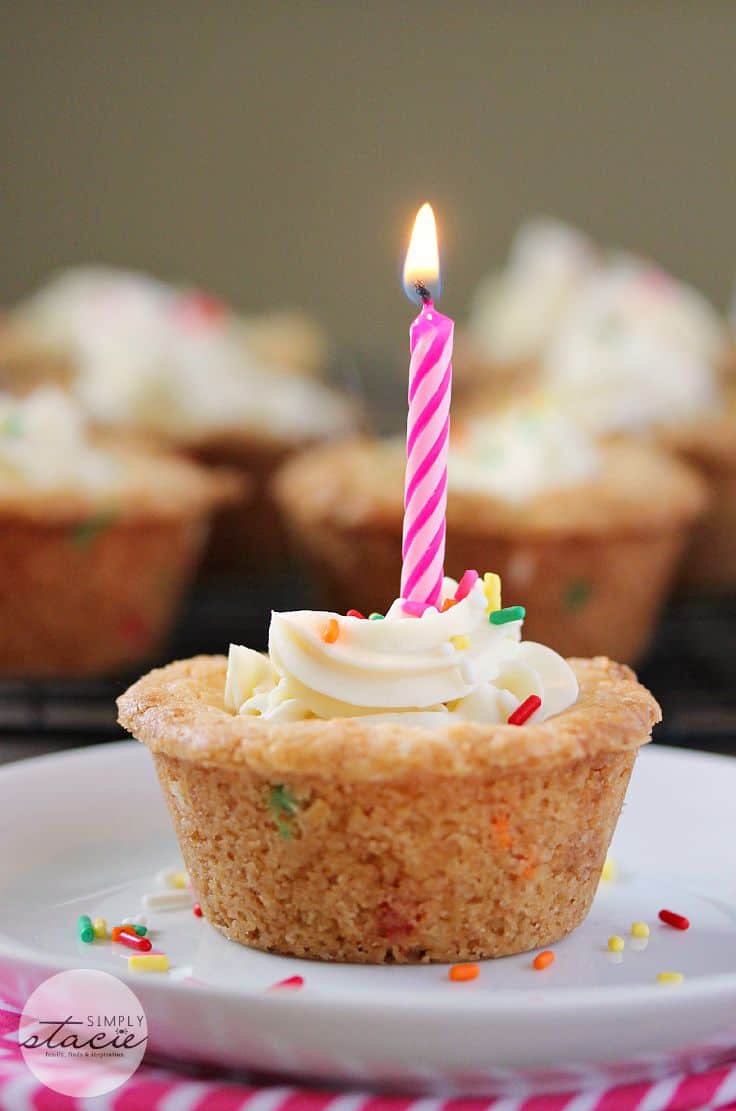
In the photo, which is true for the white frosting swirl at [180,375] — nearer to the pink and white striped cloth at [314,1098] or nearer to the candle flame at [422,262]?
the candle flame at [422,262]

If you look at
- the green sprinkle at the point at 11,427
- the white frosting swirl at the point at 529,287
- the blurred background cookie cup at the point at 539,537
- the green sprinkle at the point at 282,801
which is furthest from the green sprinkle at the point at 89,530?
the white frosting swirl at the point at 529,287

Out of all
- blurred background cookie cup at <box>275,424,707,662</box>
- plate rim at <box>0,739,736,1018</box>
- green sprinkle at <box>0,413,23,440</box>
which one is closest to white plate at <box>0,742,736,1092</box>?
plate rim at <box>0,739,736,1018</box>

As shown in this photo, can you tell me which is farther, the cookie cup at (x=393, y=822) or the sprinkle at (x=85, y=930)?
the sprinkle at (x=85, y=930)

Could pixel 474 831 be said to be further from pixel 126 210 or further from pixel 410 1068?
pixel 126 210

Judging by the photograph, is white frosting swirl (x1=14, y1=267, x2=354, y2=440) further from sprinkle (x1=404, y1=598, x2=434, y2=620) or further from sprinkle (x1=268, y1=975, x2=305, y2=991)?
sprinkle (x1=268, y1=975, x2=305, y2=991)

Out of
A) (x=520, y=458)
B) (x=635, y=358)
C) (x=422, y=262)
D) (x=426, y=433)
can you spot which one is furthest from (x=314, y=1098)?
(x=635, y=358)

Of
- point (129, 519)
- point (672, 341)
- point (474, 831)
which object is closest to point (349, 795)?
point (474, 831)
